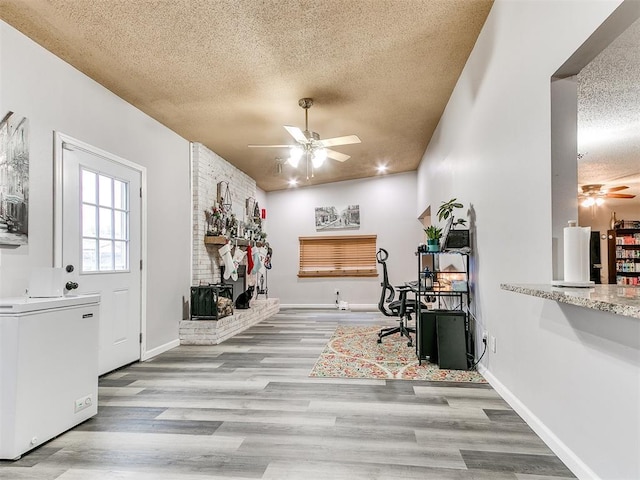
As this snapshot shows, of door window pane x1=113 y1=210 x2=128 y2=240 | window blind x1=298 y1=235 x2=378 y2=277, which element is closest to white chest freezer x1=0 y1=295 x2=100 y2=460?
door window pane x1=113 y1=210 x2=128 y2=240

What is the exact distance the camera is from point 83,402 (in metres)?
2.39

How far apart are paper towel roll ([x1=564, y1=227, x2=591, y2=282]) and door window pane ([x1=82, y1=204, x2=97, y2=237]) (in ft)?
11.8

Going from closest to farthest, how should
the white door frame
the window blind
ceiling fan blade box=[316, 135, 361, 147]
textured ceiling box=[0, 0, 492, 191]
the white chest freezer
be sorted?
the white chest freezer → textured ceiling box=[0, 0, 492, 191] → the white door frame → ceiling fan blade box=[316, 135, 361, 147] → the window blind

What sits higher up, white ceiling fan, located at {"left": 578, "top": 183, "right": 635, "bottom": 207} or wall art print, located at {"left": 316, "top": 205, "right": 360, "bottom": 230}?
white ceiling fan, located at {"left": 578, "top": 183, "right": 635, "bottom": 207}

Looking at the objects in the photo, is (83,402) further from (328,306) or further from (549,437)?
Answer: (328,306)

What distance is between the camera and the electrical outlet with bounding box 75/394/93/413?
2.35m

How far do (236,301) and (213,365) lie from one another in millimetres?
Result: 2521

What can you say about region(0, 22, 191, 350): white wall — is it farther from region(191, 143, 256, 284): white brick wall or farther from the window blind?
the window blind

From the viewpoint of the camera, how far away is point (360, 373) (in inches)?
133

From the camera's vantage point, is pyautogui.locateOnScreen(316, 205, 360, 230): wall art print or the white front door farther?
pyautogui.locateOnScreen(316, 205, 360, 230): wall art print

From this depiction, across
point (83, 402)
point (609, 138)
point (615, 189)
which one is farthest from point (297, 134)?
point (615, 189)

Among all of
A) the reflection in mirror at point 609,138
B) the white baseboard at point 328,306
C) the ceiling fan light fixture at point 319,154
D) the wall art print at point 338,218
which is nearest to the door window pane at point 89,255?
the ceiling fan light fixture at point 319,154

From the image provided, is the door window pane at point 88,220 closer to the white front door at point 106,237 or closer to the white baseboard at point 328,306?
the white front door at point 106,237

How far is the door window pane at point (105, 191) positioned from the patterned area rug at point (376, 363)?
2.57 m
